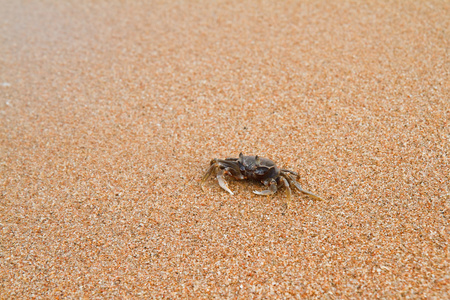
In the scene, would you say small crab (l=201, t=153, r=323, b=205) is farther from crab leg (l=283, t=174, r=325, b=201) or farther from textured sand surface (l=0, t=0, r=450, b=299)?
textured sand surface (l=0, t=0, r=450, b=299)

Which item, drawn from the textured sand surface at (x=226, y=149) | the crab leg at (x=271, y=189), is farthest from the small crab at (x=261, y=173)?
the textured sand surface at (x=226, y=149)

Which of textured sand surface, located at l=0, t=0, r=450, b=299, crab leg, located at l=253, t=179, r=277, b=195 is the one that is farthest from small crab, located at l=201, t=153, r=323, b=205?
textured sand surface, located at l=0, t=0, r=450, b=299

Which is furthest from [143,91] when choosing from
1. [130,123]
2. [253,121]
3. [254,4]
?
[254,4]

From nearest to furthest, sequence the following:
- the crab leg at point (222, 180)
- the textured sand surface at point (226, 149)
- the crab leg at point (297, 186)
Result: 1. the textured sand surface at point (226, 149)
2. the crab leg at point (297, 186)
3. the crab leg at point (222, 180)

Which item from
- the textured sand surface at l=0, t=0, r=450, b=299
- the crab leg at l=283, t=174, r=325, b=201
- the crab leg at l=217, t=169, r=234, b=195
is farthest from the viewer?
the crab leg at l=217, t=169, r=234, b=195

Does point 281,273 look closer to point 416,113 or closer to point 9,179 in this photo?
point 416,113

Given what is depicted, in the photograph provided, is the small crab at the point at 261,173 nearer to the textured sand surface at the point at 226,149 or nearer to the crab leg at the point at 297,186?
the crab leg at the point at 297,186
